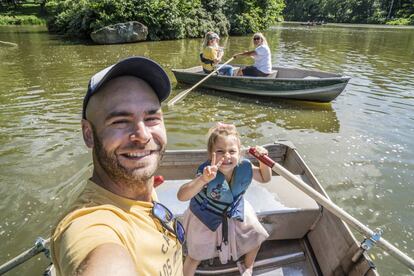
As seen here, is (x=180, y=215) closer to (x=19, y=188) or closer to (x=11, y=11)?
(x=19, y=188)

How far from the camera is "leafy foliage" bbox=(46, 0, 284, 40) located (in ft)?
80.8

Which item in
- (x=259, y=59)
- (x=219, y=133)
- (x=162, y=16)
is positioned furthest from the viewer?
(x=162, y=16)

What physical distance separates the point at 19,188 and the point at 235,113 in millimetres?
5764

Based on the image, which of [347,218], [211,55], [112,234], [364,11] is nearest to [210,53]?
[211,55]

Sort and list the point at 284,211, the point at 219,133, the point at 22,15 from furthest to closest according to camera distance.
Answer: the point at 22,15
the point at 284,211
the point at 219,133

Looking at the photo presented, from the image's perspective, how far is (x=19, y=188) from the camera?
5367 millimetres

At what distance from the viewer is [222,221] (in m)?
3.01

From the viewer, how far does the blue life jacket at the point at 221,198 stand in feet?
9.59

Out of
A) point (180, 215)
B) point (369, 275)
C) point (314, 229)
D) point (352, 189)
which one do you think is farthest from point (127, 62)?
point (352, 189)

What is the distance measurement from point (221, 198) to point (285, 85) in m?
6.90

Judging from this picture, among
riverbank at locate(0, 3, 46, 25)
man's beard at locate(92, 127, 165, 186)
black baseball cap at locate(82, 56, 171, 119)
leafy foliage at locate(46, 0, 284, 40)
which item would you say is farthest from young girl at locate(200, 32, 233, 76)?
riverbank at locate(0, 3, 46, 25)

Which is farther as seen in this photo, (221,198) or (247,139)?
(247,139)

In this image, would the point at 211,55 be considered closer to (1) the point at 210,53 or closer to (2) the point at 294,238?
(1) the point at 210,53

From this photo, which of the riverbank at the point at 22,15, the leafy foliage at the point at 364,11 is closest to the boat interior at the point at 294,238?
the riverbank at the point at 22,15
